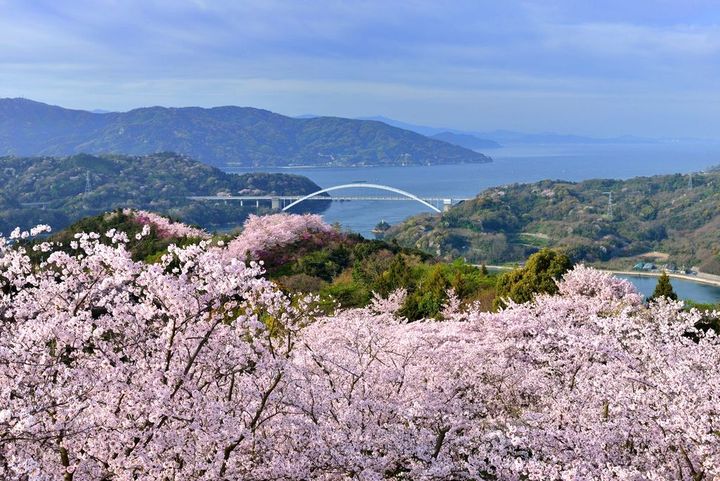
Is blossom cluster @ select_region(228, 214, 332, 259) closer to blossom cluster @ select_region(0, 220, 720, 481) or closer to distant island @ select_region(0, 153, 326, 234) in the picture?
blossom cluster @ select_region(0, 220, 720, 481)

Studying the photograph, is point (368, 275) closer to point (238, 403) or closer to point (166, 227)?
point (166, 227)

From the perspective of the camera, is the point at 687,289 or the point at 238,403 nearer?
the point at 238,403

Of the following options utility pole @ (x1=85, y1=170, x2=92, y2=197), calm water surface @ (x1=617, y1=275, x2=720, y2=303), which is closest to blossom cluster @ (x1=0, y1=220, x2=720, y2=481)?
calm water surface @ (x1=617, y1=275, x2=720, y2=303)

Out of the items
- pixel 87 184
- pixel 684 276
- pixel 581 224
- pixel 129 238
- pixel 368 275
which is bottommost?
pixel 684 276

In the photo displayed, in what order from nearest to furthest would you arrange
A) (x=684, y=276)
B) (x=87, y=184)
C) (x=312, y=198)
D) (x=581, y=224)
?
(x=684, y=276), (x=581, y=224), (x=312, y=198), (x=87, y=184)

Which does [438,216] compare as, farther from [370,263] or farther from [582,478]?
[582,478]

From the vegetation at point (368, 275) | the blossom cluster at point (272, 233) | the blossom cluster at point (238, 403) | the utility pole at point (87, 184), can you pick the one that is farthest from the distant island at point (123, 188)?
the blossom cluster at point (238, 403)

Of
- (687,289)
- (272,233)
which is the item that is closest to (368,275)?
(272,233)
